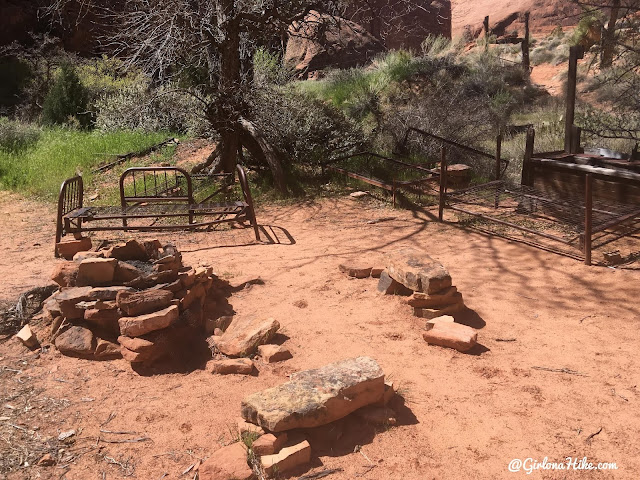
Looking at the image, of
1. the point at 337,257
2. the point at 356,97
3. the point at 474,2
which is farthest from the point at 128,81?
the point at 474,2

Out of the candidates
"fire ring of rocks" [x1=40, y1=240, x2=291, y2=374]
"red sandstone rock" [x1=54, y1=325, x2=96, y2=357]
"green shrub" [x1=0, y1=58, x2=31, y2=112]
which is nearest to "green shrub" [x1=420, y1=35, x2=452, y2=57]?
"green shrub" [x1=0, y1=58, x2=31, y2=112]

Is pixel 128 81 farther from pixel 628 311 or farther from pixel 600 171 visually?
pixel 628 311

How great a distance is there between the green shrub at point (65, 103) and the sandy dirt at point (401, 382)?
9.43m

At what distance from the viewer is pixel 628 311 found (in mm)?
4531

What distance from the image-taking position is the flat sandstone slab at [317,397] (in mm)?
2865

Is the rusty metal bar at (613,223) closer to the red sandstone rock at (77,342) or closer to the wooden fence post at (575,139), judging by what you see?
the wooden fence post at (575,139)

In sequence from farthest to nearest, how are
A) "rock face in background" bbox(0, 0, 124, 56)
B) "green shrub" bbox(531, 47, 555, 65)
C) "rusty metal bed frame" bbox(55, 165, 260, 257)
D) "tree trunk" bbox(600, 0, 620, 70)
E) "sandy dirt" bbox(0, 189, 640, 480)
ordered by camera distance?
"green shrub" bbox(531, 47, 555, 65), "rock face in background" bbox(0, 0, 124, 56), "tree trunk" bbox(600, 0, 620, 70), "rusty metal bed frame" bbox(55, 165, 260, 257), "sandy dirt" bbox(0, 189, 640, 480)

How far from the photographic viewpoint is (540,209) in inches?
291

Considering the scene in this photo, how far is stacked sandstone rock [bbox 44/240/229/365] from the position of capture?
3.91 metres

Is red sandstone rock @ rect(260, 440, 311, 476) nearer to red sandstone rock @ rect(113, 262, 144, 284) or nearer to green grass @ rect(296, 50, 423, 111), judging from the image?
red sandstone rock @ rect(113, 262, 144, 284)

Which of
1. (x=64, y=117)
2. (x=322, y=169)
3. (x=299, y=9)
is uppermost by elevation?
(x=299, y=9)

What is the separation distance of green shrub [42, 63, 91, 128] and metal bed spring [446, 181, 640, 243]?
10234 mm

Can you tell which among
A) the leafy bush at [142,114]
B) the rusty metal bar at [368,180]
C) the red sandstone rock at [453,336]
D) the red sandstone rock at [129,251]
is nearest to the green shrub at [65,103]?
the leafy bush at [142,114]

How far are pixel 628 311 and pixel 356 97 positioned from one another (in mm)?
9379
